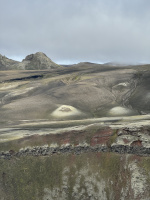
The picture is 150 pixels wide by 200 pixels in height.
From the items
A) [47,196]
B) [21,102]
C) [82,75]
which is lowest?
[47,196]

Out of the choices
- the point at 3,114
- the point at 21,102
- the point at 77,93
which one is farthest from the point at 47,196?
the point at 77,93

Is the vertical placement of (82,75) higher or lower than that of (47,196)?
higher

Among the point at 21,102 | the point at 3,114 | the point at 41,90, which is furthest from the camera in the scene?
the point at 41,90

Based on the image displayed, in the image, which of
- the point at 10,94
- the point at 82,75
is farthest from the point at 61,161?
the point at 82,75

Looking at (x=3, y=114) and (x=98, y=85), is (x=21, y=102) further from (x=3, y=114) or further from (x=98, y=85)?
(x=98, y=85)

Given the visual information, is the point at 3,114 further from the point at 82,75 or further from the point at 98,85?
the point at 82,75

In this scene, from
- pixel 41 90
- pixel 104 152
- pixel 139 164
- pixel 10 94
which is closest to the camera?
pixel 139 164

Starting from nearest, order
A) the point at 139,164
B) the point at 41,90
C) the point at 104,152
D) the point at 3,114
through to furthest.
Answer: the point at 139,164
the point at 104,152
the point at 3,114
the point at 41,90

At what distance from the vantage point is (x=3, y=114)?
278ft

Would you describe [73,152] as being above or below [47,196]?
above

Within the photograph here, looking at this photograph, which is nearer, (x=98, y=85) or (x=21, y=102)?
(x=21, y=102)

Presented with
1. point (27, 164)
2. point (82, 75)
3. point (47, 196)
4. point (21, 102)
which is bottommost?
point (47, 196)

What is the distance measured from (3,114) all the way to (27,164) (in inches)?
1720

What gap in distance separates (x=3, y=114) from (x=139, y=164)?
58216 mm
